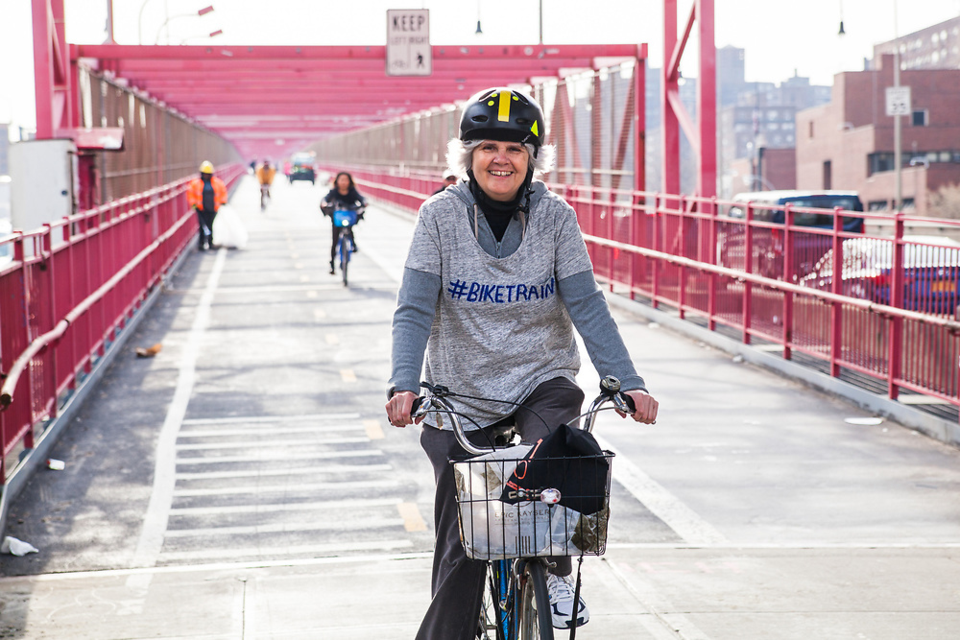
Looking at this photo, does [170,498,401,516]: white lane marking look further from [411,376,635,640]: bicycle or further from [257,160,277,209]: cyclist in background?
[257,160,277,209]: cyclist in background

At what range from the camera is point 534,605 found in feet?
11.0

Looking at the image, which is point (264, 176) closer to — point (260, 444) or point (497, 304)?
point (260, 444)

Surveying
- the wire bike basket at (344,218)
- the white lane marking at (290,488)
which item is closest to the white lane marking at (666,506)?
the white lane marking at (290,488)

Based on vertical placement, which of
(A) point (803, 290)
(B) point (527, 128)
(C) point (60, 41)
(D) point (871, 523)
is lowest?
(D) point (871, 523)

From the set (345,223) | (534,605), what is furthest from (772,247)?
(345,223)

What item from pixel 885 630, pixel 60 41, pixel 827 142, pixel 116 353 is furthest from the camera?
pixel 827 142

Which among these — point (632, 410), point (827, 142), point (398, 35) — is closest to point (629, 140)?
point (398, 35)

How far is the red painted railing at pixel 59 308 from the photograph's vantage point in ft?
25.4

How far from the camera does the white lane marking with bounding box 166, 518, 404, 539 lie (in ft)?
22.2

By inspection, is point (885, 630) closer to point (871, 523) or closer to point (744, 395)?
point (871, 523)

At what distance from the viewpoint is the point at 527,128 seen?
3727 millimetres

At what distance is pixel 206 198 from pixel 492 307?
2368 centimetres

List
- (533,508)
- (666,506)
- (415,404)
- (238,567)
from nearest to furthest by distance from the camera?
(533,508)
(415,404)
(238,567)
(666,506)

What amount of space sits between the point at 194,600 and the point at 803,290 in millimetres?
7308
